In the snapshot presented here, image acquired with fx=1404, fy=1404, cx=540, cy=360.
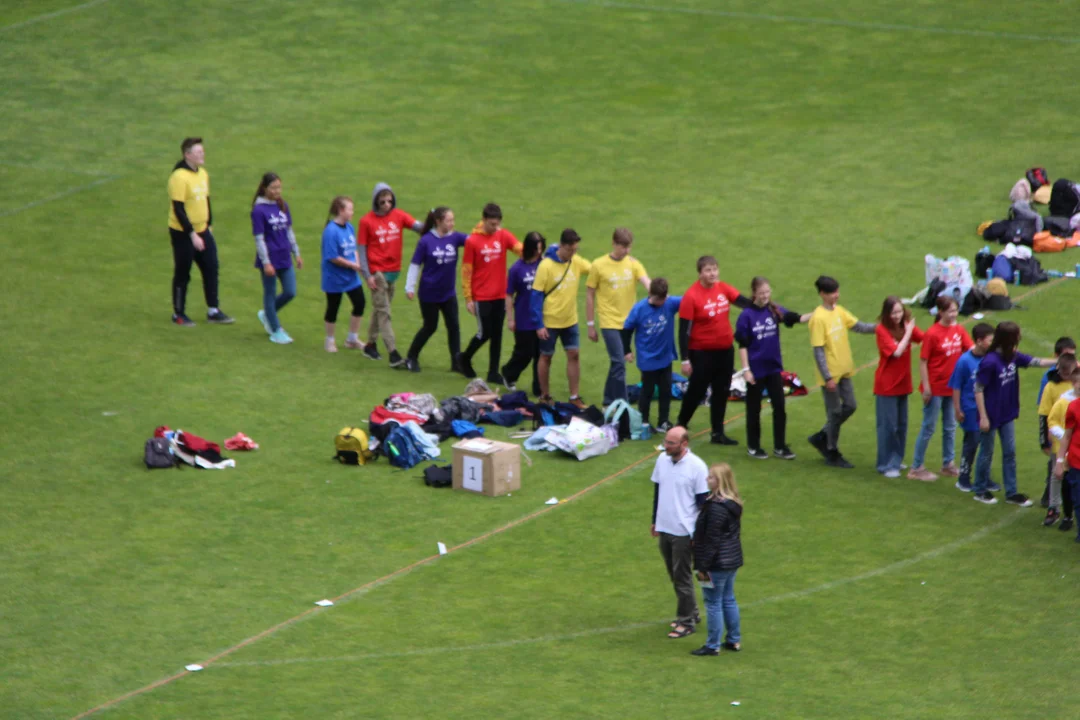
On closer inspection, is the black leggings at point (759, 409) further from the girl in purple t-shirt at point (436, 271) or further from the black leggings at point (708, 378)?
the girl in purple t-shirt at point (436, 271)

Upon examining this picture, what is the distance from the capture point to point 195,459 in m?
15.9

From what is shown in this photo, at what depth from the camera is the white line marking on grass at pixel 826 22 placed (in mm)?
32812

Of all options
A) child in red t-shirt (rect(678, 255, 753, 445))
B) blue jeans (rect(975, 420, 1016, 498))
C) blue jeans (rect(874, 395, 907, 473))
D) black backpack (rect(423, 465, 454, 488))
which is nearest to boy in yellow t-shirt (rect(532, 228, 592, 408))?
child in red t-shirt (rect(678, 255, 753, 445))

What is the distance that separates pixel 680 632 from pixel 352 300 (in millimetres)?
8880

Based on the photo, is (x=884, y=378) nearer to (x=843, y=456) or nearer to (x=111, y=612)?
(x=843, y=456)

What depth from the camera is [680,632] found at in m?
12.3

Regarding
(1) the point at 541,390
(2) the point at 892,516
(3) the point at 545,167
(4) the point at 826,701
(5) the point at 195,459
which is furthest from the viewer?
(3) the point at 545,167

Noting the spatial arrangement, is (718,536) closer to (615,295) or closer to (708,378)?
(708,378)

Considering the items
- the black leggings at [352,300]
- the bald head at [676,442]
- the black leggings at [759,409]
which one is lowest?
the black leggings at [759,409]

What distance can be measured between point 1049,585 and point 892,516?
2028 mm

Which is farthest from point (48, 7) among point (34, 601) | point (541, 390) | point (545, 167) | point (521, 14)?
point (34, 601)

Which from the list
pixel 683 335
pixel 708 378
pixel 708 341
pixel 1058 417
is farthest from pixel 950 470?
pixel 683 335

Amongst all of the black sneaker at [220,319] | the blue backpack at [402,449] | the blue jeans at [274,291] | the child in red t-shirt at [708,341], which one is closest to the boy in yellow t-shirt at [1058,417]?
the child in red t-shirt at [708,341]

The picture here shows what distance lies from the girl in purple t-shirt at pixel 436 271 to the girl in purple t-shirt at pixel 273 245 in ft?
6.48
